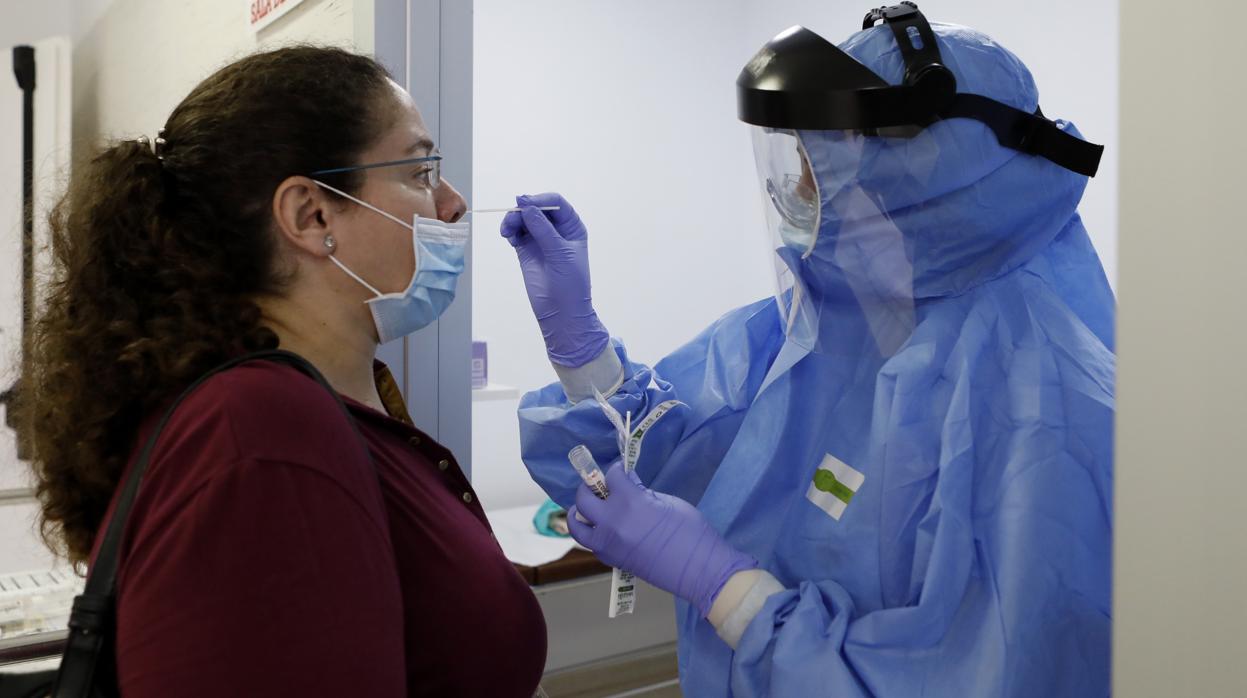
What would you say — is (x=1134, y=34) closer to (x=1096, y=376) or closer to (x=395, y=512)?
(x=1096, y=376)

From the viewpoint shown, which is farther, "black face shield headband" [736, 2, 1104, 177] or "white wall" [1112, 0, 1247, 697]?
"black face shield headband" [736, 2, 1104, 177]

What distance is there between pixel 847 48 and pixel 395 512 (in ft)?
2.50

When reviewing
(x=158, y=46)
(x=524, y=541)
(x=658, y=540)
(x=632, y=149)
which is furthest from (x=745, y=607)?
(x=632, y=149)

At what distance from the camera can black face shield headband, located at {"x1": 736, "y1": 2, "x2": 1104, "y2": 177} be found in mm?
1014

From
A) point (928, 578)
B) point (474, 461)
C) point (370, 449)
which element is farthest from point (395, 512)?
point (474, 461)

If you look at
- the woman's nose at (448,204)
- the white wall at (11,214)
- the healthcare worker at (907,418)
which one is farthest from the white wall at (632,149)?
the woman's nose at (448,204)

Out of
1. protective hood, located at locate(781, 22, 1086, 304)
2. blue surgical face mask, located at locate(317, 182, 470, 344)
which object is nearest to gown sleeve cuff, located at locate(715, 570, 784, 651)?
protective hood, located at locate(781, 22, 1086, 304)

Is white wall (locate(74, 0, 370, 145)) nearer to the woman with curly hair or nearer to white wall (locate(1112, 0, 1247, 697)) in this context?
the woman with curly hair

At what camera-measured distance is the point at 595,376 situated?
1.40m

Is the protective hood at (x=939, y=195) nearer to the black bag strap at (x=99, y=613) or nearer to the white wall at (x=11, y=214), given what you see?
the black bag strap at (x=99, y=613)

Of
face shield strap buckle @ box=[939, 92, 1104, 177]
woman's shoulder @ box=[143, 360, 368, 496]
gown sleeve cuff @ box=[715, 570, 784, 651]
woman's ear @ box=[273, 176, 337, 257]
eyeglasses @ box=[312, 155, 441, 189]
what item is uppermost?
face shield strap buckle @ box=[939, 92, 1104, 177]

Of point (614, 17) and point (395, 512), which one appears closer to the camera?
point (395, 512)

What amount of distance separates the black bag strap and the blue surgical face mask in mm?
289

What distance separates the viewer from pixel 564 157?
298 cm
